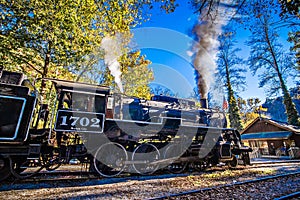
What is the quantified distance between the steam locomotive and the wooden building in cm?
1245

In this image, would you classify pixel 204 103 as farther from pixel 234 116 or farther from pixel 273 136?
pixel 234 116

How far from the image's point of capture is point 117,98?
625cm

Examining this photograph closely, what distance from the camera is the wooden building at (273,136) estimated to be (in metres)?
17.0

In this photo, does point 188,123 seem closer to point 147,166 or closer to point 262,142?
point 147,166

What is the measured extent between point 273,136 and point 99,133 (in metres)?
18.8

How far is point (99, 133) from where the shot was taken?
565cm

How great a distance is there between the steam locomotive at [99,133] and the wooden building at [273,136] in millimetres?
12449

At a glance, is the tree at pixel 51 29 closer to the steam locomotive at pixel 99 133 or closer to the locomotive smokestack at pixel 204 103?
the steam locomotive at pixel 99 133

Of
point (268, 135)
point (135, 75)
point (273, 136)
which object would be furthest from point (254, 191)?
point (268, 135)

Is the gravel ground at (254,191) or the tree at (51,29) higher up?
the tree at (51,29)

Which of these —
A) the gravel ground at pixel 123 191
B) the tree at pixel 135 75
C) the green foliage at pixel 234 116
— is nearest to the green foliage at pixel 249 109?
the green foliage at pixel 234 116

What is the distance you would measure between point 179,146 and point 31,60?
879 cm

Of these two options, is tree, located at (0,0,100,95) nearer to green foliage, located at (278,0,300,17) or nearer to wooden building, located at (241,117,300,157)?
green foliage, located at (278,0,300,17)

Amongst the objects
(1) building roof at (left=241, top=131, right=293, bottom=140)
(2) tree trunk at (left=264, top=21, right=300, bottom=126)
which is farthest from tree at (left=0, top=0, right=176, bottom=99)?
(2) tree trunk at (left=264, top=21, right=300, bottom=126)
